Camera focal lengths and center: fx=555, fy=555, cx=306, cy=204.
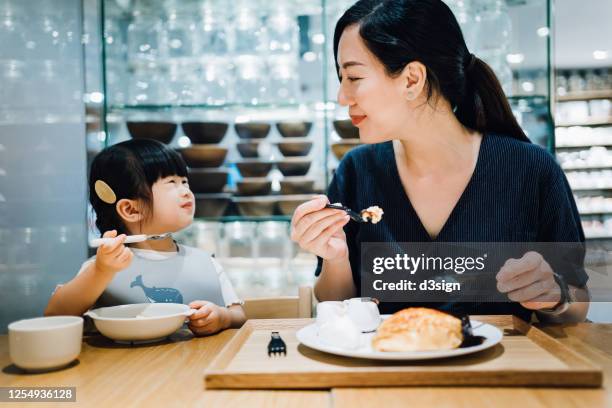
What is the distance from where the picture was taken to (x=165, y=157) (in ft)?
4.54

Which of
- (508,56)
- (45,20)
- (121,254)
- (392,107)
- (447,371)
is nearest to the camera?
(447,371)

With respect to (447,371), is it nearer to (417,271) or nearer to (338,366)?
(338,366)

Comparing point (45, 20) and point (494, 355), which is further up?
point (45, 20)

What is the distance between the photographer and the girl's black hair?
1354mm

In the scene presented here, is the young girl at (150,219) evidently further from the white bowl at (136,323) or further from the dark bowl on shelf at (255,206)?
the dark bowl on shelf at (255,206)

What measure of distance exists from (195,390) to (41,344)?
265 millimetres

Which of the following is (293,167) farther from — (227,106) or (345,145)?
(227,106)

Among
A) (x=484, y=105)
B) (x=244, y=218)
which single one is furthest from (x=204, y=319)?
(x=244, y=218)

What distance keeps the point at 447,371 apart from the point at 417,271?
62 cm

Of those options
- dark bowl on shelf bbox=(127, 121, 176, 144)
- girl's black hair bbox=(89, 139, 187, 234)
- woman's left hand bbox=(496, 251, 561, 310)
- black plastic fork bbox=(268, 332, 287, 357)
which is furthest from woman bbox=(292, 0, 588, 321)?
dark bowl on shelf bbox=(127, 121, 176, 144)

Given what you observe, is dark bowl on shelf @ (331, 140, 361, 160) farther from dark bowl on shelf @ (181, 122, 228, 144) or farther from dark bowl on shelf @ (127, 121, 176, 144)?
dark bowl on shelf @ (127, 121, 176, 144)

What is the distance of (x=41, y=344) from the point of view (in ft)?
2.86

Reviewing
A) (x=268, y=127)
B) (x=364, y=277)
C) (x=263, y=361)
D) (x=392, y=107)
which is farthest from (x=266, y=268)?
(x=263, y=361)

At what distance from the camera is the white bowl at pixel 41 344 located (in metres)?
0.87
